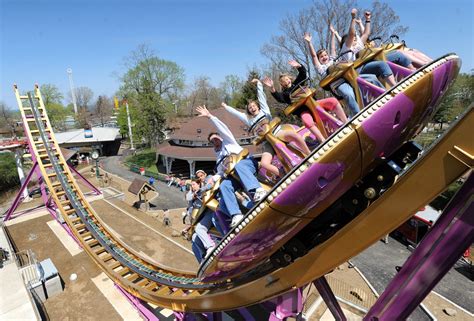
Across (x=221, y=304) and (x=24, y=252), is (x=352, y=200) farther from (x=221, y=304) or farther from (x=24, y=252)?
(x=24, y=252)

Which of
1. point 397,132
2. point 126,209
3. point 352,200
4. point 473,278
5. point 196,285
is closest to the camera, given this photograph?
point 397,132

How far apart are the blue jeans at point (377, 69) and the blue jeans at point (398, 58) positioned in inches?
9.5

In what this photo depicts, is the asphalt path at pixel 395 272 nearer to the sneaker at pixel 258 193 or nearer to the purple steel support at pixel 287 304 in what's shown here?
the purple steel support at pixel 287 304

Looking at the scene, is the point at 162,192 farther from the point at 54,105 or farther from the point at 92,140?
the point at 54,105

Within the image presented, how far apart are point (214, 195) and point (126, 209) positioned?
11597mm

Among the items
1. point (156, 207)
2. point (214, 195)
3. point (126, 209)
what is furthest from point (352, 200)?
point (156, 207)

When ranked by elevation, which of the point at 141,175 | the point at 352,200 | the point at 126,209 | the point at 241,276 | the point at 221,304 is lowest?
the point at 141,175

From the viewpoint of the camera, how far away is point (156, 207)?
56.4ft

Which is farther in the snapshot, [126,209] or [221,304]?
[126,209]

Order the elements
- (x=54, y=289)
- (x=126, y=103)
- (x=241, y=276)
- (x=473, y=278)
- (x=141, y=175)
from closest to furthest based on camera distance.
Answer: (x=241, y=276) < (x=54, y=289) < (x=473, y=278) < (x=141, y=175) < (x=126, y=103)

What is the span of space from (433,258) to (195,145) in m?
22.4

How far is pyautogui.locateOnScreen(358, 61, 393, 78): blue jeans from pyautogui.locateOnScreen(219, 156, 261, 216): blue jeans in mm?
1446

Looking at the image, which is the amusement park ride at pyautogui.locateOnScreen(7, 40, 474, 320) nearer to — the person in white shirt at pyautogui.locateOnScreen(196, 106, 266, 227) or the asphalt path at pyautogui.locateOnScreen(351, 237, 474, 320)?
the person in white shirt at pyautogui.locateOnScreen(196, 106, 266, 227)

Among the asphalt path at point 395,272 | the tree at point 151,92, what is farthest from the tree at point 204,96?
the asphalt path at point 395,272
